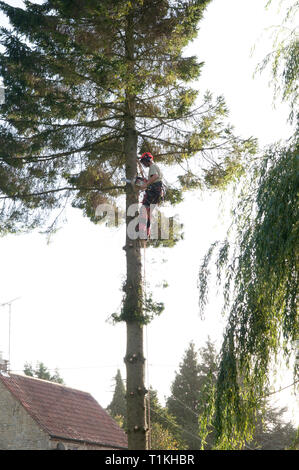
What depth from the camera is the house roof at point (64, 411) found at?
65.6 ft

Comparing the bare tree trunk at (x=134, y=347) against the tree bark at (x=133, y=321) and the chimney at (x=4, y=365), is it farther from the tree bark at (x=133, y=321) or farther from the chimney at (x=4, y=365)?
the chimney at (x=4, y=365)

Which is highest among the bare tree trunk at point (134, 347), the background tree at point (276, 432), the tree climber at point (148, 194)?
the tree climber at point (148, 194)

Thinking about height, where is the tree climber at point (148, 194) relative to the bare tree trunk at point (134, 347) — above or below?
above

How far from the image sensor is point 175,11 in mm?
10523

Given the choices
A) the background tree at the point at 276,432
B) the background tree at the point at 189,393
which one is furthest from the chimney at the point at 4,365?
the background tree at the point at 276,432

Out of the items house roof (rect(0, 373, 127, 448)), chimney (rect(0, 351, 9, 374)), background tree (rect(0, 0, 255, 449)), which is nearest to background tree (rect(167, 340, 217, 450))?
house roof (rect(0, 373, 127, 448))

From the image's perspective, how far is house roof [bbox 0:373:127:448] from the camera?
19984 millimetres

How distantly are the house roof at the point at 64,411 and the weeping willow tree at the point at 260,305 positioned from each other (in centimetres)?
1274

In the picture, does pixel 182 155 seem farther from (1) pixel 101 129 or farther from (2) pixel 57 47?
(2) pixel 57 47

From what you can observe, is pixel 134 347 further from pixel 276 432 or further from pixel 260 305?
pixel 276 432

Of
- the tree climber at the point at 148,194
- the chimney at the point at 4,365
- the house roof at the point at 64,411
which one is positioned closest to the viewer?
the tree climber at the point at 148,194

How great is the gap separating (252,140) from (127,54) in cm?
268

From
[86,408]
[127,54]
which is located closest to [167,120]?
[127,54]

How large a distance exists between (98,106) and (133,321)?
3.68m
